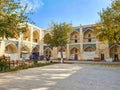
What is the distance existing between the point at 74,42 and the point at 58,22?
454 inches

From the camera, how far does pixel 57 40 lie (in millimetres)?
25219

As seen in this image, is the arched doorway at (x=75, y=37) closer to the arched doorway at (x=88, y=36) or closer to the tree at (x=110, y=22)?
the arched doorway at (x=88, y=36)

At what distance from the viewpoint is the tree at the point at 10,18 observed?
9969 millimetres

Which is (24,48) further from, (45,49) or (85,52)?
(85,52)

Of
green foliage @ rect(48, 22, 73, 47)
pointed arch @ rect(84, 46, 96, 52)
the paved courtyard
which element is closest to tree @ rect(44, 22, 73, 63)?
green foliage @ rect(48, 22, 73, 47)

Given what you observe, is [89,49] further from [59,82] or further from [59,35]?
[59,82]

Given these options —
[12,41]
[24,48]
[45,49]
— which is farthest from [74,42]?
[12,41]

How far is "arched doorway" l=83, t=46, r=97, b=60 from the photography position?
34028 millimetres

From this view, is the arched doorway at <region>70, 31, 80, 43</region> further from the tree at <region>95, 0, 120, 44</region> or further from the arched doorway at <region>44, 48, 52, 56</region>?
the tree at <region>95, 0, 120, 44</region>

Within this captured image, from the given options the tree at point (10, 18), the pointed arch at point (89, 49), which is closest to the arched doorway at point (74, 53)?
the pointed arch at point (89, 49)

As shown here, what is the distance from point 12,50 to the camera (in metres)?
31.0

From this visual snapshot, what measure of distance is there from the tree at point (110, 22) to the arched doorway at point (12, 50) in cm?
1667

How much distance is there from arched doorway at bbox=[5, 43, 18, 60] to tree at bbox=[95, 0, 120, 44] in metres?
16.7

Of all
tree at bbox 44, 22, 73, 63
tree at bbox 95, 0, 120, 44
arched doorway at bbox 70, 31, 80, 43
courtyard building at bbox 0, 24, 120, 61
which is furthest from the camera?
arched doorway at bbox 70, 31, 80, 43
